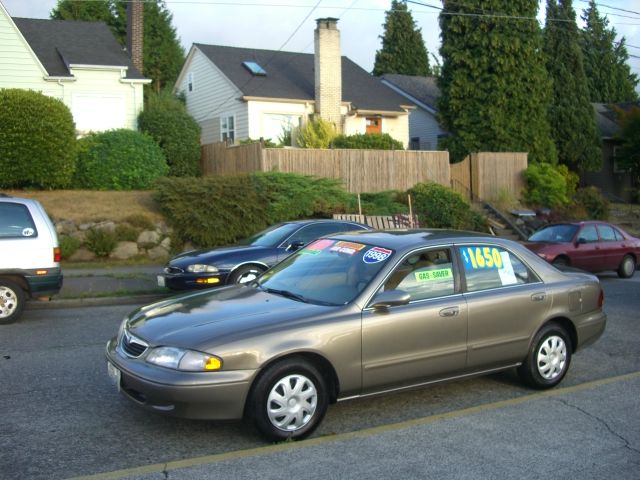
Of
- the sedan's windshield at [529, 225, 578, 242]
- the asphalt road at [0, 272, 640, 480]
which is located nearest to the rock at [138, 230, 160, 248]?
the sedan's windshield at [529, 225, 578, 242]

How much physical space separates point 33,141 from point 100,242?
4.42 metres

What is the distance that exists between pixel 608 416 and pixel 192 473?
336 cm

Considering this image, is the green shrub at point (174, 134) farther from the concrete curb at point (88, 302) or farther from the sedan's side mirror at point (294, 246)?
the sedan's side mirror at point (294, 246)

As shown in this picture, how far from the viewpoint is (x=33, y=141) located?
771 inches

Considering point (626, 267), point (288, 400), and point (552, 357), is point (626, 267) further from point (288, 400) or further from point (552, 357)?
point (288, 400)

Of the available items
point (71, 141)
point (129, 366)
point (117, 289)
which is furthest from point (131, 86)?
point (129, 366)

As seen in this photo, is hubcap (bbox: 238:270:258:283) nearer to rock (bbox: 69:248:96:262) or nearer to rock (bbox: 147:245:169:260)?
rock (bbox: 147:245:169:260)

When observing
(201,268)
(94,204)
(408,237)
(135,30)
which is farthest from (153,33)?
(408,237)

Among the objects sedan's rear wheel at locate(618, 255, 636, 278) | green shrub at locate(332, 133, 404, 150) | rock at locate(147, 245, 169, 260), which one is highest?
green shrub at locate(332, 133, 404, 150)

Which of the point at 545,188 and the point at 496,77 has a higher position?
the point at 496,77

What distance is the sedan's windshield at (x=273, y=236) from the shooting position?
12265 millimetres

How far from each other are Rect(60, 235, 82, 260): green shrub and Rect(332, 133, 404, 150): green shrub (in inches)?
442

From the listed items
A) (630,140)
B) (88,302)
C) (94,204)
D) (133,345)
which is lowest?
(88,302)

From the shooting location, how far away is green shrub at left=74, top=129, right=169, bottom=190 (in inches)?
853
